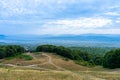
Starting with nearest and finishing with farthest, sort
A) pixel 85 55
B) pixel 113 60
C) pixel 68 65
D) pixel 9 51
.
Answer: pixel 68 65, pixel 113 60, pixel 9 51, pixel 85 55

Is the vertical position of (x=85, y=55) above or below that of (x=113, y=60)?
below

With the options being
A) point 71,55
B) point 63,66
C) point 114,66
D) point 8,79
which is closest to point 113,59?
point 114,66

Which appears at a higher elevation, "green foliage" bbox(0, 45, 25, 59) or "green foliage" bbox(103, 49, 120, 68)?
"green foliage" bbox(0, 45, 25, 59)

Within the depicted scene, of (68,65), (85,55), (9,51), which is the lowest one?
(68,65)

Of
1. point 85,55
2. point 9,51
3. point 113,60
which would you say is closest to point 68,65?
point 113,60

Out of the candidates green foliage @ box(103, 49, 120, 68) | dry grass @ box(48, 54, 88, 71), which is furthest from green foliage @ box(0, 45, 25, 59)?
green foliage @ box(103, 49, 120, 68)

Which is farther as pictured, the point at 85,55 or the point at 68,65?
the point at 85,55

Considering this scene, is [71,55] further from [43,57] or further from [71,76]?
[71,76]

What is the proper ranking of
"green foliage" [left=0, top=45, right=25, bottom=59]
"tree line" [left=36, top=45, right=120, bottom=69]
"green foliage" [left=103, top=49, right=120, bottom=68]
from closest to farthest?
"green foliage" [left=103, top=49, right=120, bottom=68] → "tree line" [left=36, top=45, right=120, bottom=69] → "green foliage" [left=0, top=45, right=25, bottom=59]

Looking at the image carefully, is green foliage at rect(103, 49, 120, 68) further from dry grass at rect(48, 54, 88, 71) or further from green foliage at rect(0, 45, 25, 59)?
green foliage at rect(0, 45, 25, 59)

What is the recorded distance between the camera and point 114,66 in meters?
62.8

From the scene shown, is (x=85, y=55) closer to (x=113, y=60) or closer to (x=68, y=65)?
(x=113, y=60)

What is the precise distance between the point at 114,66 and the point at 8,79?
148 ft

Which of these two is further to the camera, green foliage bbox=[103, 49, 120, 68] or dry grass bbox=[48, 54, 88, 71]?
green foliage bbox=[103, 49, 120, 68]
